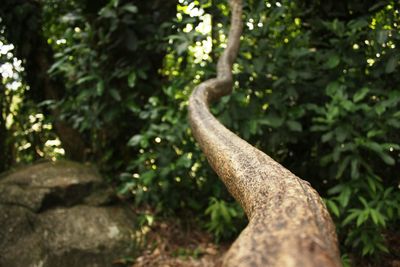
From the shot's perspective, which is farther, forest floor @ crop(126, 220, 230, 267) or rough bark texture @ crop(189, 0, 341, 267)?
forest floor @ crop(126, 220, 230, 267)

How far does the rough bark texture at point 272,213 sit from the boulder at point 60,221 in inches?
74.8

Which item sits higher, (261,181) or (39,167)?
(261,181)

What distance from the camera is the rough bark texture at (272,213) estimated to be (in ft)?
2.13

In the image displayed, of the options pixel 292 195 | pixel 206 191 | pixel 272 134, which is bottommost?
pixel 206 191

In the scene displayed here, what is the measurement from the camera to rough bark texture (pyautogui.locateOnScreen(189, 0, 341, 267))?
65 centimetres

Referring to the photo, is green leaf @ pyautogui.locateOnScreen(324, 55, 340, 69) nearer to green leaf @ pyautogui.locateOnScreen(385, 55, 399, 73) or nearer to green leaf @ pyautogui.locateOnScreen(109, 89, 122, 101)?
green leaf @ pyautogui.locateOnScreen(385, 55, 399, 73)

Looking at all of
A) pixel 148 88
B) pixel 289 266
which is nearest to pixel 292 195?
pixel 289 266

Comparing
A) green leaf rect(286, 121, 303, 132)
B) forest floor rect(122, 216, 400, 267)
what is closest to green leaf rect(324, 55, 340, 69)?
green leaf rect(286, 121, 303, 132)

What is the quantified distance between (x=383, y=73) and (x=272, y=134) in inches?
37.2

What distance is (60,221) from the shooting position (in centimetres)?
325

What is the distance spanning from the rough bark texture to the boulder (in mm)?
1901

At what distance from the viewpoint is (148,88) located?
405 cm

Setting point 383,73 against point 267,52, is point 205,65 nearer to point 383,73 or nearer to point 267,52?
point 267,52

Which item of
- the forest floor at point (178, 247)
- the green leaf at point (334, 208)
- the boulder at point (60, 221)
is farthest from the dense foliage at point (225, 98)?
the boulder at point (60, 221)
